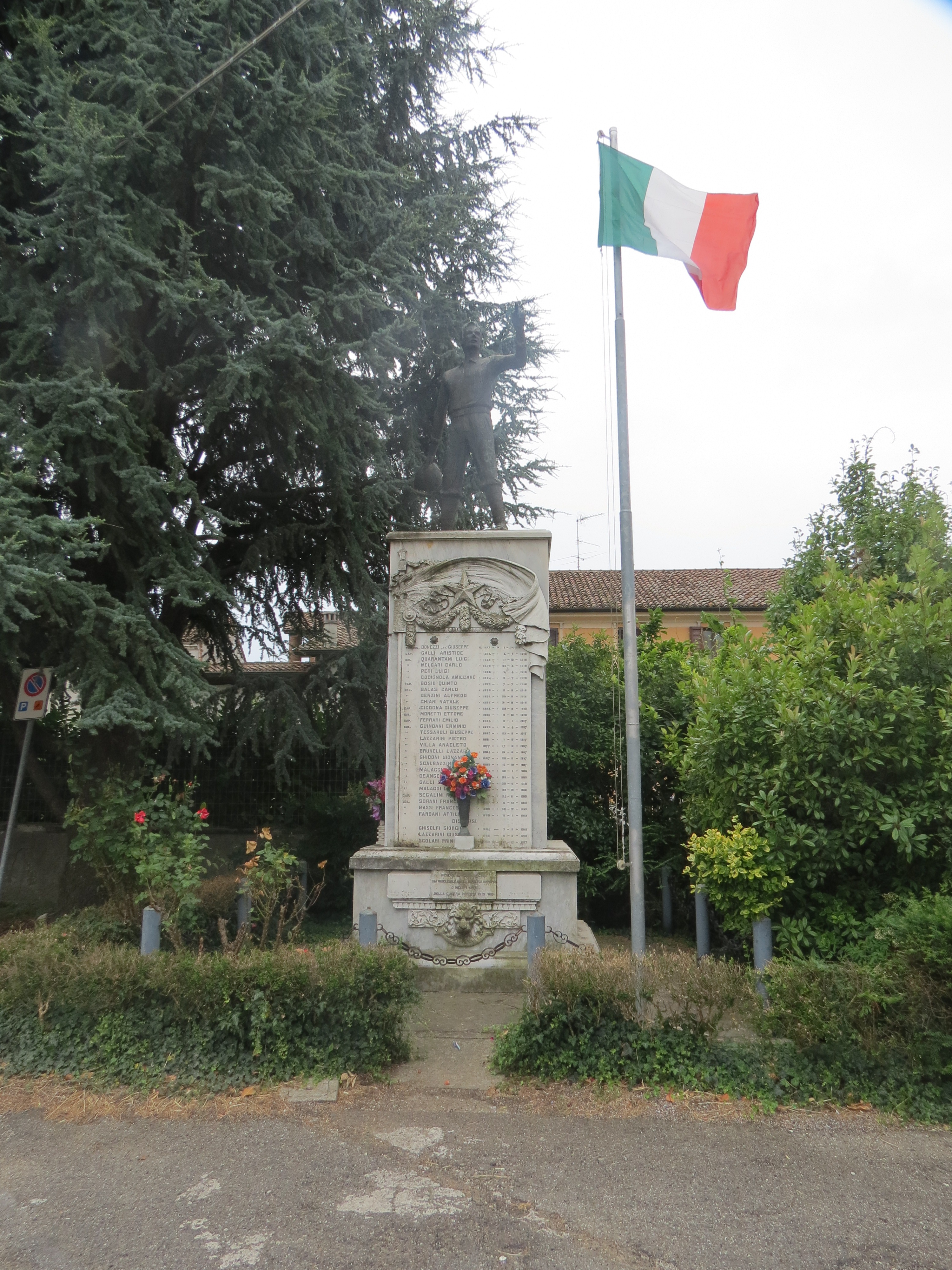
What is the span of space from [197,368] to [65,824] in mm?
4697

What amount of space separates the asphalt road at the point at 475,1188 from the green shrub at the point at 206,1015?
30 cm

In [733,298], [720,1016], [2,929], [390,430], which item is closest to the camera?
[720,1016]

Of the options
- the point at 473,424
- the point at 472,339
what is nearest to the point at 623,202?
the point at 472,339

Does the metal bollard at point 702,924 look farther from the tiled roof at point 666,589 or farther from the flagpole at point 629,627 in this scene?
the tiled roof at point 666,589

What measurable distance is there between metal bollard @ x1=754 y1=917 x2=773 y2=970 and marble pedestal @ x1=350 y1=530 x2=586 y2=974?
1.66 metres

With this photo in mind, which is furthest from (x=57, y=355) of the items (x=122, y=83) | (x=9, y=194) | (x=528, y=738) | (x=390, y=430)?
(x=528, y=738)

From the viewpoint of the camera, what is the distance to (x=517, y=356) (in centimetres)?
823

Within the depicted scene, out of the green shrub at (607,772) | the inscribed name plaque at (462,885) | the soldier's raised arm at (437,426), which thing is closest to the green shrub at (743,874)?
the inscribed name plaque at (462,885)

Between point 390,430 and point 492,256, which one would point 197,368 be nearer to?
point 390,430

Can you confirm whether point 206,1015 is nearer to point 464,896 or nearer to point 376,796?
point 464,896

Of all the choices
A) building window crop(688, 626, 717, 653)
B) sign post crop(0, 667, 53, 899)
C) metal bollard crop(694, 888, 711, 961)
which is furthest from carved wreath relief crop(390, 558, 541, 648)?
building window crop(688, 626, 717, 653)

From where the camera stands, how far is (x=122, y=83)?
7695 millimetres

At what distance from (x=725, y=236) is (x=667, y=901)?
738 cm

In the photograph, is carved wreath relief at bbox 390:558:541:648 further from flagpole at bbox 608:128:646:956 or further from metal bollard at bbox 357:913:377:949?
metal bollard at bbox 357:913:377:949
